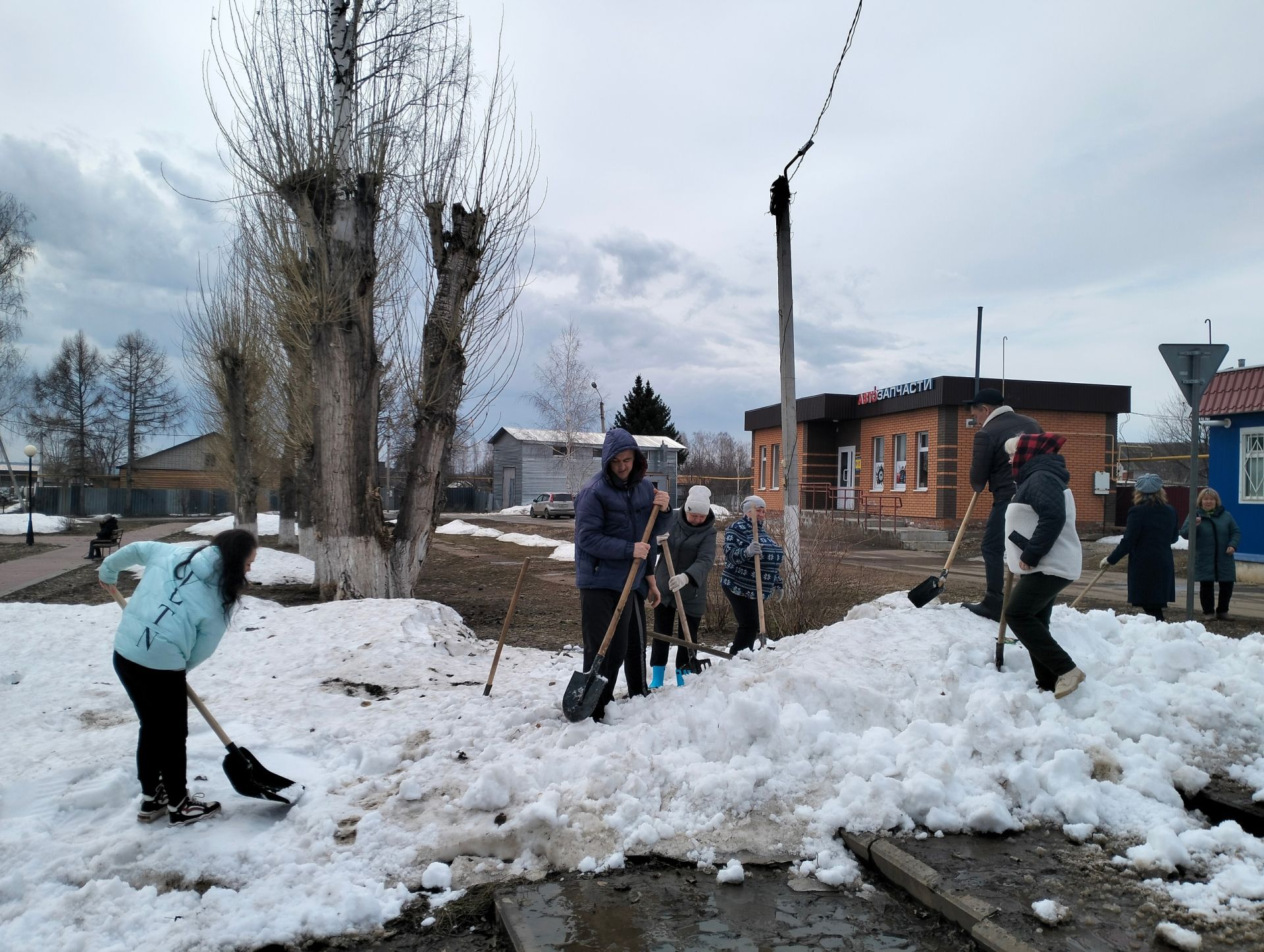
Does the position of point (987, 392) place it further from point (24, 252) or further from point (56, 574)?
point (24, 252)

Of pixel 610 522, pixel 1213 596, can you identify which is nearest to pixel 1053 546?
pixel 610 522

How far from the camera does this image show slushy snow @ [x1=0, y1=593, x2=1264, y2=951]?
9.99 ft

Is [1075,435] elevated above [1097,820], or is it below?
above

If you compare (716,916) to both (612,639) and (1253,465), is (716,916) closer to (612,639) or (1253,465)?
(612,639)

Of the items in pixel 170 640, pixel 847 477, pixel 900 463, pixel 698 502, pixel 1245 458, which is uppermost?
pixel 900 463

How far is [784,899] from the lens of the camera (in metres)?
3.05

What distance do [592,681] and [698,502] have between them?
2048 millimetres

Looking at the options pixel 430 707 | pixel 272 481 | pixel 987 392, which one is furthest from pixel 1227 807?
pixel 272 481

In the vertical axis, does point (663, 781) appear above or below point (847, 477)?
below

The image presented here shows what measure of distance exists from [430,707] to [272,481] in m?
23.8

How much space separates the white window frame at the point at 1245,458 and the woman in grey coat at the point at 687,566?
40.0 ft

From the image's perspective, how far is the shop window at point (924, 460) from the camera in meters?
21.9

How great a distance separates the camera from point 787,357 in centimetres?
877

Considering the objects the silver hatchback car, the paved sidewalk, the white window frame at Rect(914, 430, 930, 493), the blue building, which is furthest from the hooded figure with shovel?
the silver hatchback car
